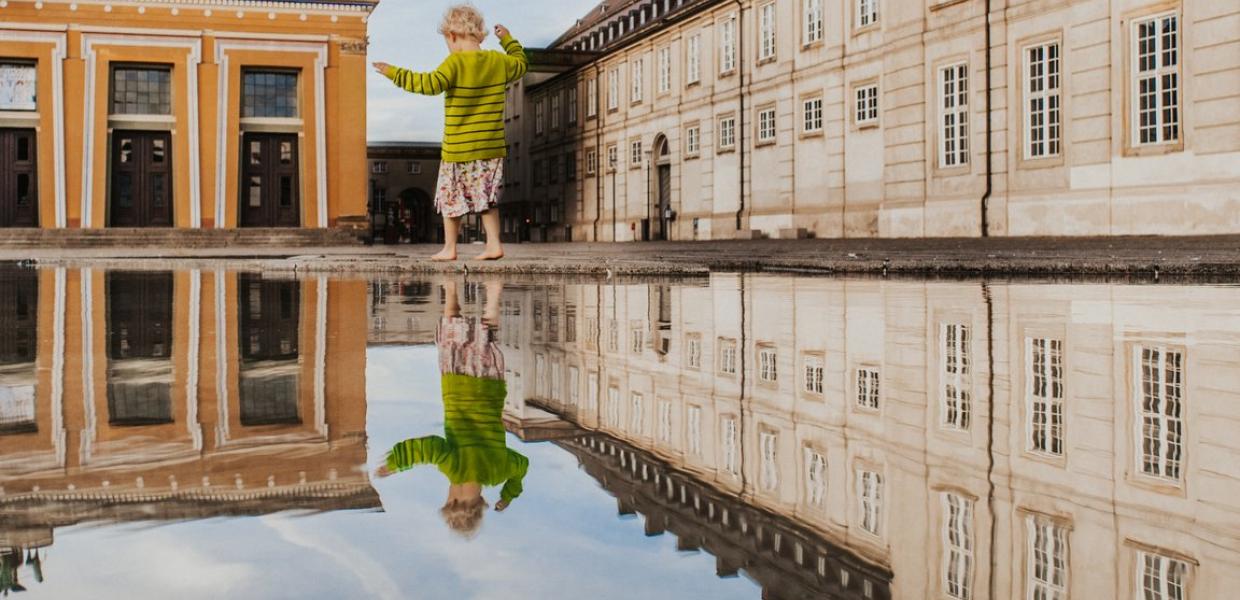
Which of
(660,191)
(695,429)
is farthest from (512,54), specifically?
(660,191)

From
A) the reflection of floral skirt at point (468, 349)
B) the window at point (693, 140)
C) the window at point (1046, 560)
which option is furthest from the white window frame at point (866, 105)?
the window at point (1046, 560)

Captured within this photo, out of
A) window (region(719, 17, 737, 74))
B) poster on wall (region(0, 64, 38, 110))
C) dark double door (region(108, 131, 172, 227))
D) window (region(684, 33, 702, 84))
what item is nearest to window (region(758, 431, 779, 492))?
window (region(719, 17, 737, 74))

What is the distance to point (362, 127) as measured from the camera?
44.7 m

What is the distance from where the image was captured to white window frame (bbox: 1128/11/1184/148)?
1984 centimetres

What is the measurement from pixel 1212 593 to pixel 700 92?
39640 mm

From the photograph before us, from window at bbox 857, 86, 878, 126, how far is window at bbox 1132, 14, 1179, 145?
8.63 meters

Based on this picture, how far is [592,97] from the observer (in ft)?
169

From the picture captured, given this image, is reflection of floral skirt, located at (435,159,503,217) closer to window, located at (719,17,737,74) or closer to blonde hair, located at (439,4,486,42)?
blonde hair, located at (439,4,486,42)

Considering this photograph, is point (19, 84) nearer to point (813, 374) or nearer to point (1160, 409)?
point (813, 374)

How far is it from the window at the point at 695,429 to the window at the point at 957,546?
0.50m

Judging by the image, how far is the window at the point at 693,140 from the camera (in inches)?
1587

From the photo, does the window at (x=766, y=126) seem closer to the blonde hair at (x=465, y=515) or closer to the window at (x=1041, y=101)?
the window at (x=1041, y=101)

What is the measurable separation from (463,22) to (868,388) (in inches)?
329

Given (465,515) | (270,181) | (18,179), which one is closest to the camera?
(465,515)
